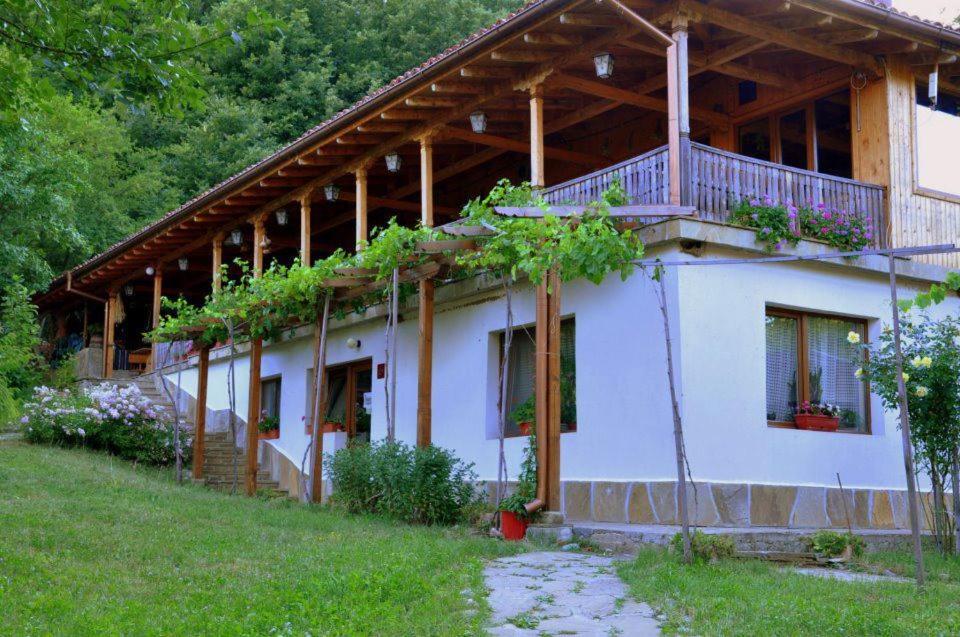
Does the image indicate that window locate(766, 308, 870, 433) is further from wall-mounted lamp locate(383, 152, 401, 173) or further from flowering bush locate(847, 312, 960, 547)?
wall-mounted lamp locate(383, 152, 401, 173)

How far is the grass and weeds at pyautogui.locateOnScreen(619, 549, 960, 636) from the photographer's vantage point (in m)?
6.67

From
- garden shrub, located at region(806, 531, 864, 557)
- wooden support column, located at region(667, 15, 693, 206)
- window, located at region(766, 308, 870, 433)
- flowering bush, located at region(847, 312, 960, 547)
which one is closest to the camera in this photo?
garden shrub, located at region(806, 531, 864, 557)

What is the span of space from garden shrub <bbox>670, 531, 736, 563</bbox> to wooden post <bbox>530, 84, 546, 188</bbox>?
5.17 metres

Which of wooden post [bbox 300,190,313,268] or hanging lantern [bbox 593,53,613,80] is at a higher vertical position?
hanging lantern [bbox 593,53,613,80]

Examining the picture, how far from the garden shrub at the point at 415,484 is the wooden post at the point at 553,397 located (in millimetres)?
1208

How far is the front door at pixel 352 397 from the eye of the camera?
17.1m

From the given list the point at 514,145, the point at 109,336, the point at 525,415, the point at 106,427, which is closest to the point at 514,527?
the point at 525,415

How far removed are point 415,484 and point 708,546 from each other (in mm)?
4128

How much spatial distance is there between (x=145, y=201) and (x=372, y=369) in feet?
62.3

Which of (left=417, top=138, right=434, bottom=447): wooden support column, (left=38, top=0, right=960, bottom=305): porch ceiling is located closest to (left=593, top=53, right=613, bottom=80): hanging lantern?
(left=38, top=0, right=960, bottom=305): porch ceiling

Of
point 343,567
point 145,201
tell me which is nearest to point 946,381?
point 343,567

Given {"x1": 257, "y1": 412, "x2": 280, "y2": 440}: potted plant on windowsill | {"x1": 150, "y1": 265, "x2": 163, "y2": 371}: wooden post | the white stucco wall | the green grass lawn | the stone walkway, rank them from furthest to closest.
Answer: {"x1": 150, "y1": 265, "x2": 163, "y2": 371}: wooden post < {"x1": 257, "y1": 412, "x2": 280, "y2": 440}: potted plant on windowsill < the white stucco wall < the green grass lawn < the stone walkway

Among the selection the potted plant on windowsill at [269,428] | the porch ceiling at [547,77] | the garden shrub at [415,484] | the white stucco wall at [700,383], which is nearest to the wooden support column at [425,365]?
the garden shrub at [415,484]

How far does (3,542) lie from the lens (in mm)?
9602
